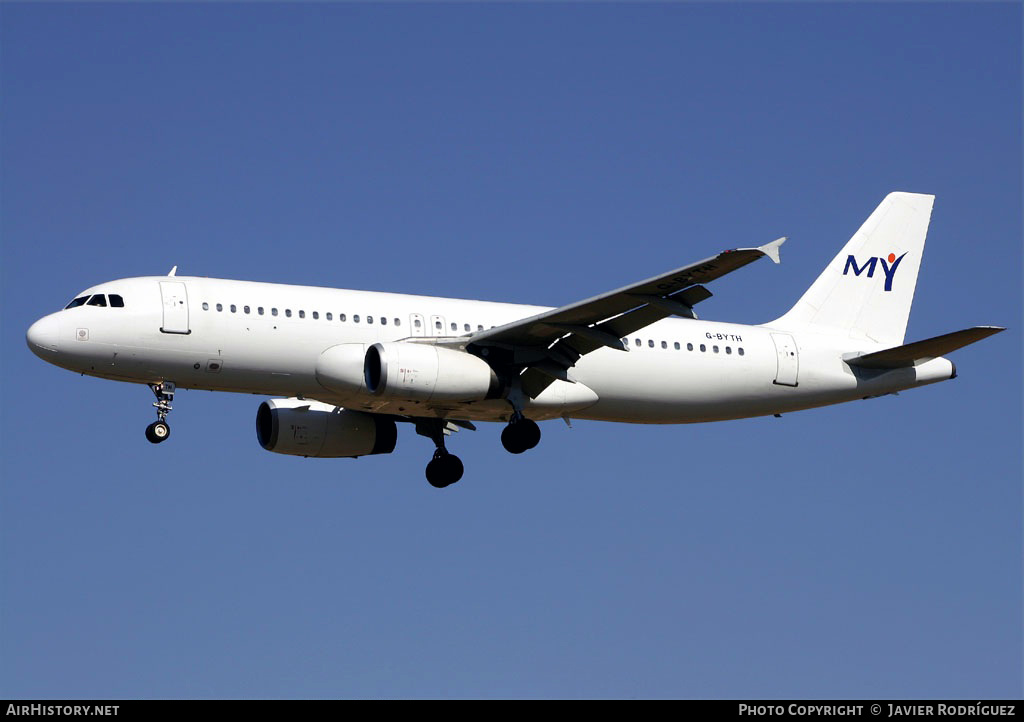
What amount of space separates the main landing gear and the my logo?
19250 millimetres

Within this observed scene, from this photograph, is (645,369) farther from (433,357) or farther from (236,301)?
(236,301)

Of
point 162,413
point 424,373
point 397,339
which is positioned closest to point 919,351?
point 424,373

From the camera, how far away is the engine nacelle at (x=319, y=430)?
40.5 m

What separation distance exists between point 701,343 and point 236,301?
11896 millimetres

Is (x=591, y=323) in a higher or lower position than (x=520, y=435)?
higher

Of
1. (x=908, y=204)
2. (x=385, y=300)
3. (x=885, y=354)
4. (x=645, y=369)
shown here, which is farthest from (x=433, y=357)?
(x=908, y=204)

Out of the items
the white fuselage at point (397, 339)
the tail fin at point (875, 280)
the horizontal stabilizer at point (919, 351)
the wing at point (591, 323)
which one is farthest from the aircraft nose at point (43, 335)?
the horizontal stabilizer at point (919, 351)

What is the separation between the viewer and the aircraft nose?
3538 centimetres

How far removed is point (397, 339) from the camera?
3709 centimetres

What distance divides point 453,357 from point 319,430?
6.24m

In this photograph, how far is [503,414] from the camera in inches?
1500

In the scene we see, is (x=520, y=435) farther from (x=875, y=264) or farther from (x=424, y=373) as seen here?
(x=875, y=264)

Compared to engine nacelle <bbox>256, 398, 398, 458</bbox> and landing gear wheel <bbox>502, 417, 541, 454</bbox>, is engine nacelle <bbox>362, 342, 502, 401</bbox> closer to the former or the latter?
landing gear wheel <bbox>502, 417, 541, 454</bbox>

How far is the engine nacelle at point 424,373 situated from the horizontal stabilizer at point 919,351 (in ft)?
35.7
